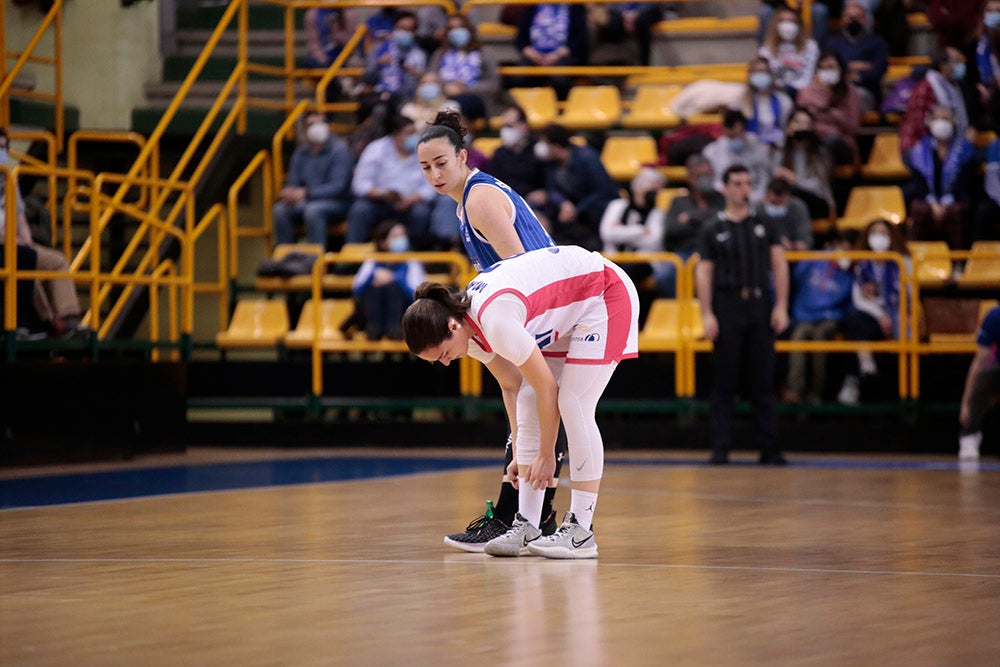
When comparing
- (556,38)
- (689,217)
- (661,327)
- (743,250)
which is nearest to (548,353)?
(743,250)

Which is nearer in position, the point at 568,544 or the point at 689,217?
the point at 568,544

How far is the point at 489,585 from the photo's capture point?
18.8ft

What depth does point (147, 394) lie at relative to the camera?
43.0ft

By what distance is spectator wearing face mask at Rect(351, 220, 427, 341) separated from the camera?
555 inches

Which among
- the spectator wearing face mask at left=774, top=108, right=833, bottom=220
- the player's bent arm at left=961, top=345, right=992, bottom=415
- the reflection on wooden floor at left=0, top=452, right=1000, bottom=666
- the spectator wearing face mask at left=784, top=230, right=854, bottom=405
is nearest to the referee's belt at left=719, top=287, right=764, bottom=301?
the spectator wearing face mask at left=784, top=230, right=854, bottom=405

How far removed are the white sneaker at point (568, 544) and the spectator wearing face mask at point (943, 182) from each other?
28.2ft

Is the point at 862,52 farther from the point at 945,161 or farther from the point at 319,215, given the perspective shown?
the point at 319,215

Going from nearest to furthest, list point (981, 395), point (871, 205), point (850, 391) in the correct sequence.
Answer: point (981, 395) → point (850, 391) → point (871, 205)

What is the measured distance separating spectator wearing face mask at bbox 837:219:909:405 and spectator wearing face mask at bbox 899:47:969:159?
1.63 meters

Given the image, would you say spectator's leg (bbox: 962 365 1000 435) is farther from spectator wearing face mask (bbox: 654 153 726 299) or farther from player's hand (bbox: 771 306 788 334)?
spectator wearing face mask (bbox: 654 153 726 299)

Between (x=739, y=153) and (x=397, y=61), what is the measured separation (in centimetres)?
395

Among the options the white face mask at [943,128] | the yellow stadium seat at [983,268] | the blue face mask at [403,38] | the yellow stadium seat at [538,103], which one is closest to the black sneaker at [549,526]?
the yellow stadium seat at [983,268]

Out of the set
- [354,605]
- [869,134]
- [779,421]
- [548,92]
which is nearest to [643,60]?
[548,92]

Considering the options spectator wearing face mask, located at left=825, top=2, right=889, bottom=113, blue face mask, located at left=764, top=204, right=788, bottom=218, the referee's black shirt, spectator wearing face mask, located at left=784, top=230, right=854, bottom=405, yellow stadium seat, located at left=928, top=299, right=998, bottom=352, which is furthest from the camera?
spectator wearing face mask, located at left=825, top=2, right=889, bottom=113
